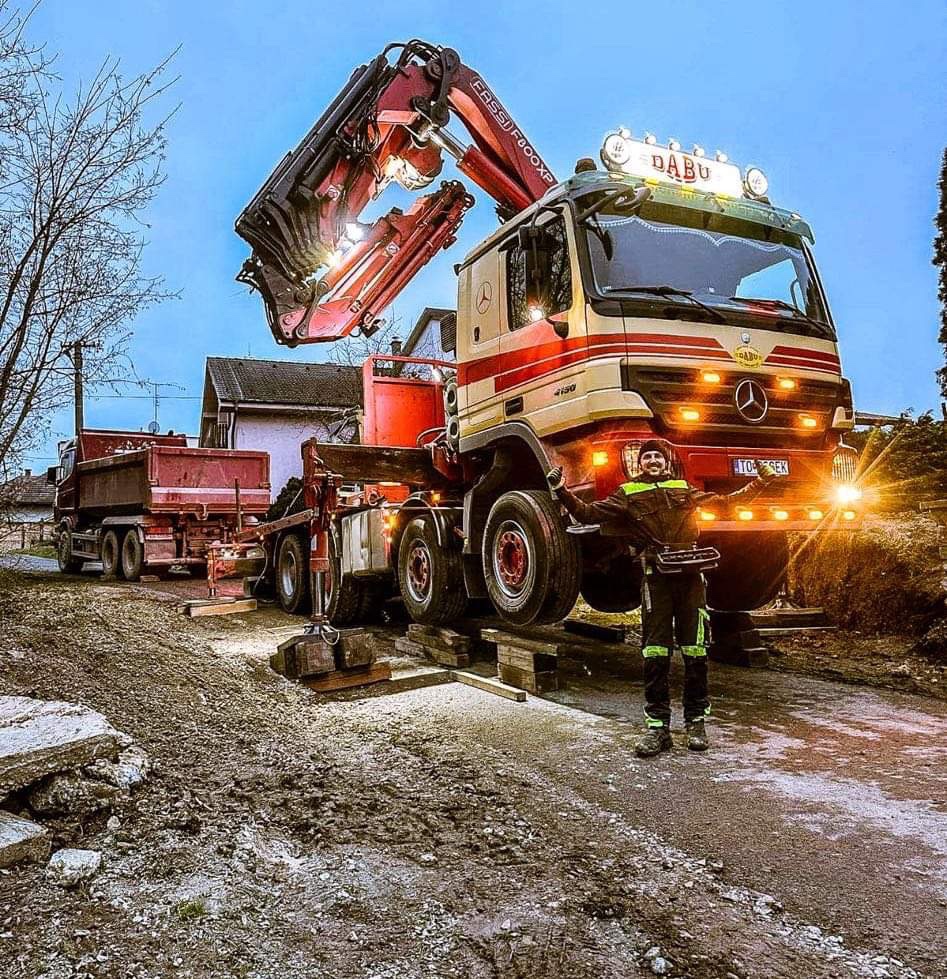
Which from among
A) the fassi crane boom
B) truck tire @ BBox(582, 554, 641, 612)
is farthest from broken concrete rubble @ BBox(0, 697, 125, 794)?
the fassi crane boom

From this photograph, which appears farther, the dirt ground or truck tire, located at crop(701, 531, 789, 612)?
truck tire, located at crop(701, 531, 789, 612)

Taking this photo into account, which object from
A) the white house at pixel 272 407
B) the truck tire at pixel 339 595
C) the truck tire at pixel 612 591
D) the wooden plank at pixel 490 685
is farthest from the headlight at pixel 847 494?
the white house at pixel 272 407

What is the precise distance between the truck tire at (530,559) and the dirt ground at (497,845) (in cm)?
72

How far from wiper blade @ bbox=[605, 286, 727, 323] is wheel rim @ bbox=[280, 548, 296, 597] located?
642cm

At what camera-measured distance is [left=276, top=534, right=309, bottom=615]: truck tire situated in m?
10.1

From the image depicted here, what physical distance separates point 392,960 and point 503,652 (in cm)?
383

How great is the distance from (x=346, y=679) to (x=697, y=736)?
282 centimetres

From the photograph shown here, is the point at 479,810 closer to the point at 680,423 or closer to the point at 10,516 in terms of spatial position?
the point at 680,423

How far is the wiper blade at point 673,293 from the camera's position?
5449 millimetres

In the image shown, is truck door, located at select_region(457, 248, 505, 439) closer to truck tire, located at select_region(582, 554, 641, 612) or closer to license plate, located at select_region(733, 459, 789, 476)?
truck tire, located at select_region(582, 554, 641, 612)

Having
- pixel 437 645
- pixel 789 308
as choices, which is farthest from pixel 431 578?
pixel 789 308

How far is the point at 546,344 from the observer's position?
18.9 ft

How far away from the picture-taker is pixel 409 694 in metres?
5.96

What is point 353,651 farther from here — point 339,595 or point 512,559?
point 339,595
